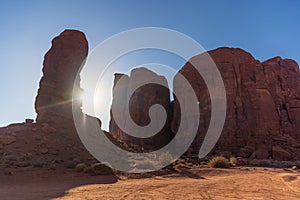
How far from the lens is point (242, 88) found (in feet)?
126

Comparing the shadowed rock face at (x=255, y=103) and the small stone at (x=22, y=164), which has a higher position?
the shadowed rock face at (x=255, y=103)

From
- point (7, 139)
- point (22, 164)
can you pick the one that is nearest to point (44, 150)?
point (7, 139)

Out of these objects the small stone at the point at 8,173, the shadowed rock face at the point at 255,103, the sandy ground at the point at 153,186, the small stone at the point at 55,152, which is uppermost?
the shadowed rock face at the point at 255,103

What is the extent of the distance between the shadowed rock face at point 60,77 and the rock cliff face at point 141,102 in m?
19.4

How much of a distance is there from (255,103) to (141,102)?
20.7 m

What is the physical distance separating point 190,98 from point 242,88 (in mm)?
8012

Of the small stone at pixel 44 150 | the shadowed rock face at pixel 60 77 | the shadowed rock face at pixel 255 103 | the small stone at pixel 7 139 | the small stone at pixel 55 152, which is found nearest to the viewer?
the small stone at pixel 44 150

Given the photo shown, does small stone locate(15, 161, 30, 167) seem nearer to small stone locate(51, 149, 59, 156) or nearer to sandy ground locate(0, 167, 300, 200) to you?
sandy ground locate(0, 167, 300, 200)

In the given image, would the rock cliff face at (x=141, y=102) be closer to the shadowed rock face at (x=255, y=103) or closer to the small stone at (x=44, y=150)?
the shadowed rock face at (x=255, y=103)

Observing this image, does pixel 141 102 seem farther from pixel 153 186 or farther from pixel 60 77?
pixel 153 186

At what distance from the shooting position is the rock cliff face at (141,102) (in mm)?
45406

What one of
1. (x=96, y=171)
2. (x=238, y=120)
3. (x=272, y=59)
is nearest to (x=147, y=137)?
(x=238, y=120)

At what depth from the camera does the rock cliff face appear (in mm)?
45406

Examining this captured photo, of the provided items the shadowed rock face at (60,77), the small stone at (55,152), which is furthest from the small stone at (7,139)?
the shadowed rock face at (60,77)
